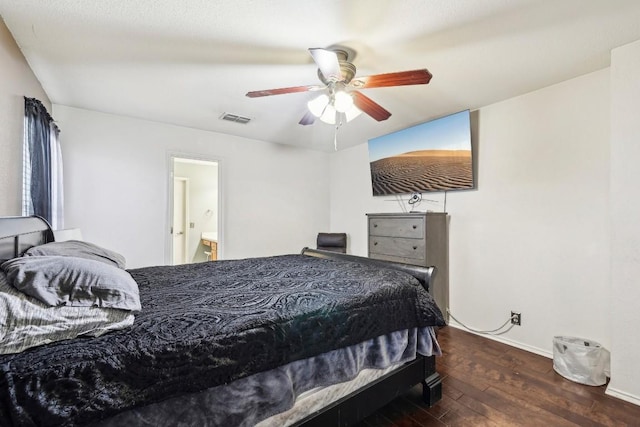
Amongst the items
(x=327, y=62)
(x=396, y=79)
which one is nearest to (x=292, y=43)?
(x=327, y=62)

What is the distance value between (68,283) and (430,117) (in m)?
3.42

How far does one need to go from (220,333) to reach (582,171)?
298 cm

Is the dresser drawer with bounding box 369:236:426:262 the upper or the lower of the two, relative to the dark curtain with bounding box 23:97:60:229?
lower

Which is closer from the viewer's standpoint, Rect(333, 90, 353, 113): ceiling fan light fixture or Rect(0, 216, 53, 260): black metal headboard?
Rect(0, 216, 53, 260): black metal headboard

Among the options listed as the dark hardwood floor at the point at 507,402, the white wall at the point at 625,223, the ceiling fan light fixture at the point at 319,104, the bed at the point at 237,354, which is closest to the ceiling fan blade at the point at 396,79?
the ceiling fan light fixture at the point at 319,104

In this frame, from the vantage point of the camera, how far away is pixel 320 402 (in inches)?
53.4

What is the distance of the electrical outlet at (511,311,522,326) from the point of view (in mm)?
2668

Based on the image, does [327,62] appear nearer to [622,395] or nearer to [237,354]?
[237,354]

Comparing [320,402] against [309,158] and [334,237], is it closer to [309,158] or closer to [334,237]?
[334,237]

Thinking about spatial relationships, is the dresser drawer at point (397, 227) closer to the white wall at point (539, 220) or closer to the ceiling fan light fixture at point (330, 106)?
the white wall at point (539, 220)

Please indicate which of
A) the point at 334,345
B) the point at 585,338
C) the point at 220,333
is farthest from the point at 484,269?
the point at 220,333

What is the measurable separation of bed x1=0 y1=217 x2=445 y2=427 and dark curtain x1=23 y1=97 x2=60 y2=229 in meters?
0.54

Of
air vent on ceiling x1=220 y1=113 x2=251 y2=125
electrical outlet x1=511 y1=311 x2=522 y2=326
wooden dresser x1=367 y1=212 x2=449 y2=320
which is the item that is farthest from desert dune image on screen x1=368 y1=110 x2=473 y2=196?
air vent on ceiling x1=220 y1=113 x2=251 y2=125

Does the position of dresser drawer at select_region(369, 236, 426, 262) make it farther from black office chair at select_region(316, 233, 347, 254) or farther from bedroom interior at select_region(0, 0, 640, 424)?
black office chair at select_region(316, 233, 347, 254)
